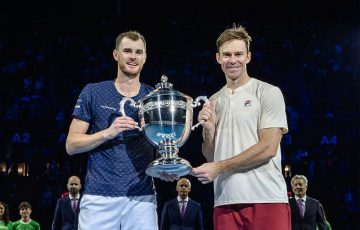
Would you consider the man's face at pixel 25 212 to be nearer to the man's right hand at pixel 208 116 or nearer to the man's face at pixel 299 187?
the man's face at pixel 299 187

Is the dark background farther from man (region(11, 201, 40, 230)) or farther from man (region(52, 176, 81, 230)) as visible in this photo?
A: man (region(52, 176, 81, 230))

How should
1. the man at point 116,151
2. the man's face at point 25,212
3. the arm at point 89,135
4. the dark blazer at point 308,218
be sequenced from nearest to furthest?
the arm at point 89,135, the man at point 116,151, the dark blazer at point 308,218, the man's face at point 25,212

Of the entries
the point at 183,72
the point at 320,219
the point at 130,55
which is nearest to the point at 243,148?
the point at 130,55

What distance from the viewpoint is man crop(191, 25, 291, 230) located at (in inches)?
105

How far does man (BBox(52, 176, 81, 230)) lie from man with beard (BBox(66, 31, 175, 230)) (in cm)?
434

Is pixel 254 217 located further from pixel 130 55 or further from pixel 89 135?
pixel 130 55

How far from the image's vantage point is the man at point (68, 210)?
7.02 m

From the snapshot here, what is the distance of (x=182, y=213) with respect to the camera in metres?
7.48

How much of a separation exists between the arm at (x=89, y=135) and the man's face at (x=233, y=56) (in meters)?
0.59

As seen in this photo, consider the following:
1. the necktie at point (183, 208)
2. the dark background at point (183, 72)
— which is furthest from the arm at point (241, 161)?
the dark background at point (183, 72)

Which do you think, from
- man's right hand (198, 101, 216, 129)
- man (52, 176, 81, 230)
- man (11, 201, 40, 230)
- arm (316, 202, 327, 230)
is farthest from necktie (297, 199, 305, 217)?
man's right hand (198, 101, 216, 129)

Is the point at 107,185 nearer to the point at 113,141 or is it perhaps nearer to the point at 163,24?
the point at 113,141

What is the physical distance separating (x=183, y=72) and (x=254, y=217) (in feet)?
28.2

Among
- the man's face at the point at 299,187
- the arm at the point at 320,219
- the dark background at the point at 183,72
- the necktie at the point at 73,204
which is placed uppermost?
the dark background at the point at 183,72
